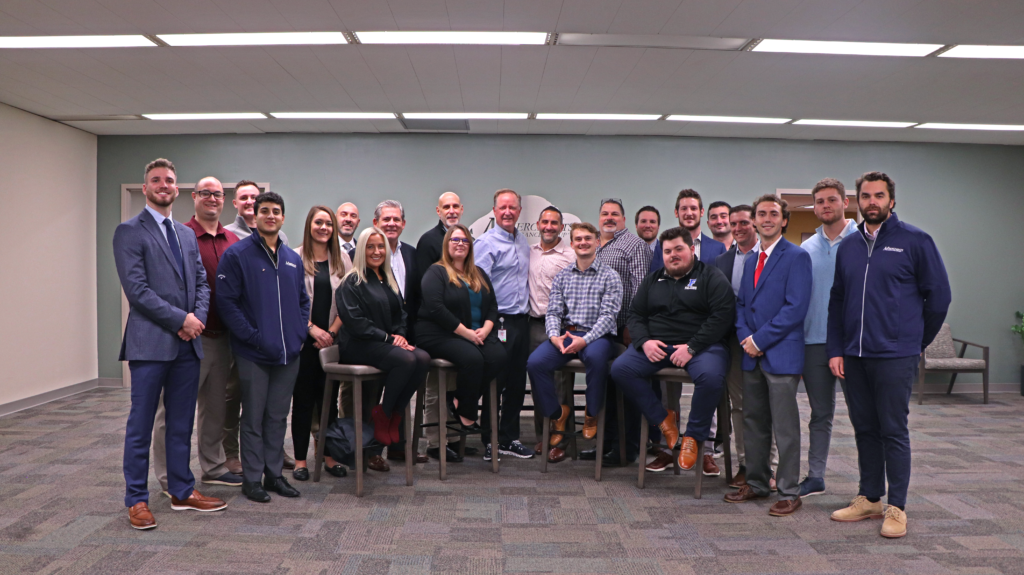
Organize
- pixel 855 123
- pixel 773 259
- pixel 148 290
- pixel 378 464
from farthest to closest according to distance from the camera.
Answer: pixel 855 123
pixel 378 464
pixel 773 259
pixel 148 290

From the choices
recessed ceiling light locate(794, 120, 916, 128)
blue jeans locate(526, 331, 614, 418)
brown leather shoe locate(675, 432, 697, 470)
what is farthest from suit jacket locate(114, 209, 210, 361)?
recessed ceiling light locate(794, 120, 916, 128)

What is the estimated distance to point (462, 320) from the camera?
12.5 feet

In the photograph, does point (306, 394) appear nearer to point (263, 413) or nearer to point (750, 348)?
point (263, 413)

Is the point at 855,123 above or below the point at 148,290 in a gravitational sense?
above

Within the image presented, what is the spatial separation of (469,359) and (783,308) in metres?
1.80

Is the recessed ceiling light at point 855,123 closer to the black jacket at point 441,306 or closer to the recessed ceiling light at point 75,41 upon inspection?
the black jacket at point 441,306

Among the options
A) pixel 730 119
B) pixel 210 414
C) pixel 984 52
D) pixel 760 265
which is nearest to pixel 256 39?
pixel 210 414

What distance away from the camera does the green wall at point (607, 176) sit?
266 inches

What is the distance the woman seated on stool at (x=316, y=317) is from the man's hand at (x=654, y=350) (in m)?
1.87

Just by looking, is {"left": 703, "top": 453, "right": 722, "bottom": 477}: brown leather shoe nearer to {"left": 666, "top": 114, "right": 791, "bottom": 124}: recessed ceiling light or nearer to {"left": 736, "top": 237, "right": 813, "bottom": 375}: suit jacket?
{"left": 736, "top": 237, "right": 813, "bottom": 375}: suit jacket

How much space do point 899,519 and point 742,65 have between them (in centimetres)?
314

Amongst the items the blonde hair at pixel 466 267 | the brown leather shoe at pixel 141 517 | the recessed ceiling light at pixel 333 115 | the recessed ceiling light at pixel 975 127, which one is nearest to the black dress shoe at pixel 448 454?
the blonde hair at pixel 466 267

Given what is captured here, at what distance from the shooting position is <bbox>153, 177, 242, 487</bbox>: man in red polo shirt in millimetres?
3348

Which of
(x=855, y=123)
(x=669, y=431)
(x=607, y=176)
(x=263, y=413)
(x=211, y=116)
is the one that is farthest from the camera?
(x=607, y=176)
